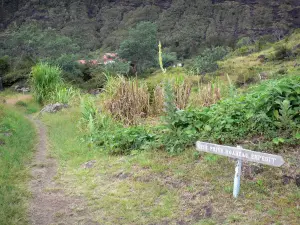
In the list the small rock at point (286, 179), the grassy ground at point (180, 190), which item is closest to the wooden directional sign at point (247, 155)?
the grassy ground at point (180, 190)

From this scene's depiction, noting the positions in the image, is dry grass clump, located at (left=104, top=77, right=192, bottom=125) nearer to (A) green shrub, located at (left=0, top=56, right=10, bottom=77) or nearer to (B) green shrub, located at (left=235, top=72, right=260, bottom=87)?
(B) green shrub, located at (left=235, top=72, right=260, bottom=87)

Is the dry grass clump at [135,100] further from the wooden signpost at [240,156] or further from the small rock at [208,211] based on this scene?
the small rock at [208,211]

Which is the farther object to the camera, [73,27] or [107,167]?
[73,27]

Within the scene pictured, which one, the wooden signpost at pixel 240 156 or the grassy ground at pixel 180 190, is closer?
the wooden signpost at pixel 240 156

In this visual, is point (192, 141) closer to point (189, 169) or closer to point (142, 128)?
point (189, 169)

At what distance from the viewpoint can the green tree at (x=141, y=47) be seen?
33.6 m

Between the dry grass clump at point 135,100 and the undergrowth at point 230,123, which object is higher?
the undergrowth at point 230,123

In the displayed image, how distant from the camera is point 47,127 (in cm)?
950

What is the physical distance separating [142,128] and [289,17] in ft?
274

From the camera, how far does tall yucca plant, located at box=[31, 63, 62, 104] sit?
13609mm

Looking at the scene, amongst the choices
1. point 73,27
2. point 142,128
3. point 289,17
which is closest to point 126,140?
point 142,128

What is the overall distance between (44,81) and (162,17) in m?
69.7

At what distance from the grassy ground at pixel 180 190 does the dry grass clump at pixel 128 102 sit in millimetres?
2545

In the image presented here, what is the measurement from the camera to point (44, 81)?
1381 centimetres
